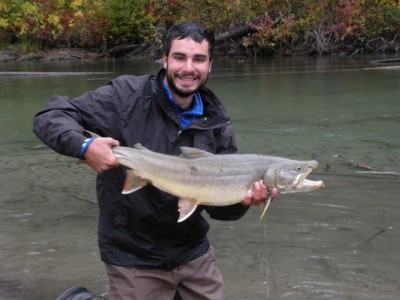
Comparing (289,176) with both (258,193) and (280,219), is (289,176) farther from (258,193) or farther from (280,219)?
(280,219)

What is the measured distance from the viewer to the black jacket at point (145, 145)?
3.40 meters

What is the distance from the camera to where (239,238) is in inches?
234

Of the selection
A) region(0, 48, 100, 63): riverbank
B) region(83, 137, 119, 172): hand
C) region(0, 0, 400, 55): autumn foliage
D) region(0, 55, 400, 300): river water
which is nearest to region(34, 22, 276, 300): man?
region(83, 137, 119, 172): hand

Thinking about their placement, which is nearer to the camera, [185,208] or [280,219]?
[185,208]

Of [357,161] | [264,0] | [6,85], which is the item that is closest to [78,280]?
[357,161]

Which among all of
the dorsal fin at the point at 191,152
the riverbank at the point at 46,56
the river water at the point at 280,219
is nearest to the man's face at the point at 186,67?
the dorsal fin at the point at 191,152

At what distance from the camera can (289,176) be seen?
319 centimetres

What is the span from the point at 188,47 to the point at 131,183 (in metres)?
0.77

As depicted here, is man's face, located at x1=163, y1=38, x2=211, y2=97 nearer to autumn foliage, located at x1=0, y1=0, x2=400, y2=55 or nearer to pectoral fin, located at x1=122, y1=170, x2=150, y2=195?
pectoral fin, located at x1=122, y1=170, x2=150, y2=195

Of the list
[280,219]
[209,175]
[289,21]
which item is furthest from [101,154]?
[289,21]

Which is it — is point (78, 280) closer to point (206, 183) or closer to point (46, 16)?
point (206, 183)

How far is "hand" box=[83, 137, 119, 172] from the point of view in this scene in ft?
10.1

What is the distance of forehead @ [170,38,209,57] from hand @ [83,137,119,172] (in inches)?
25.5

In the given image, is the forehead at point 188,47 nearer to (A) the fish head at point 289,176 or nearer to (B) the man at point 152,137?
(B) the man at point 152,137
